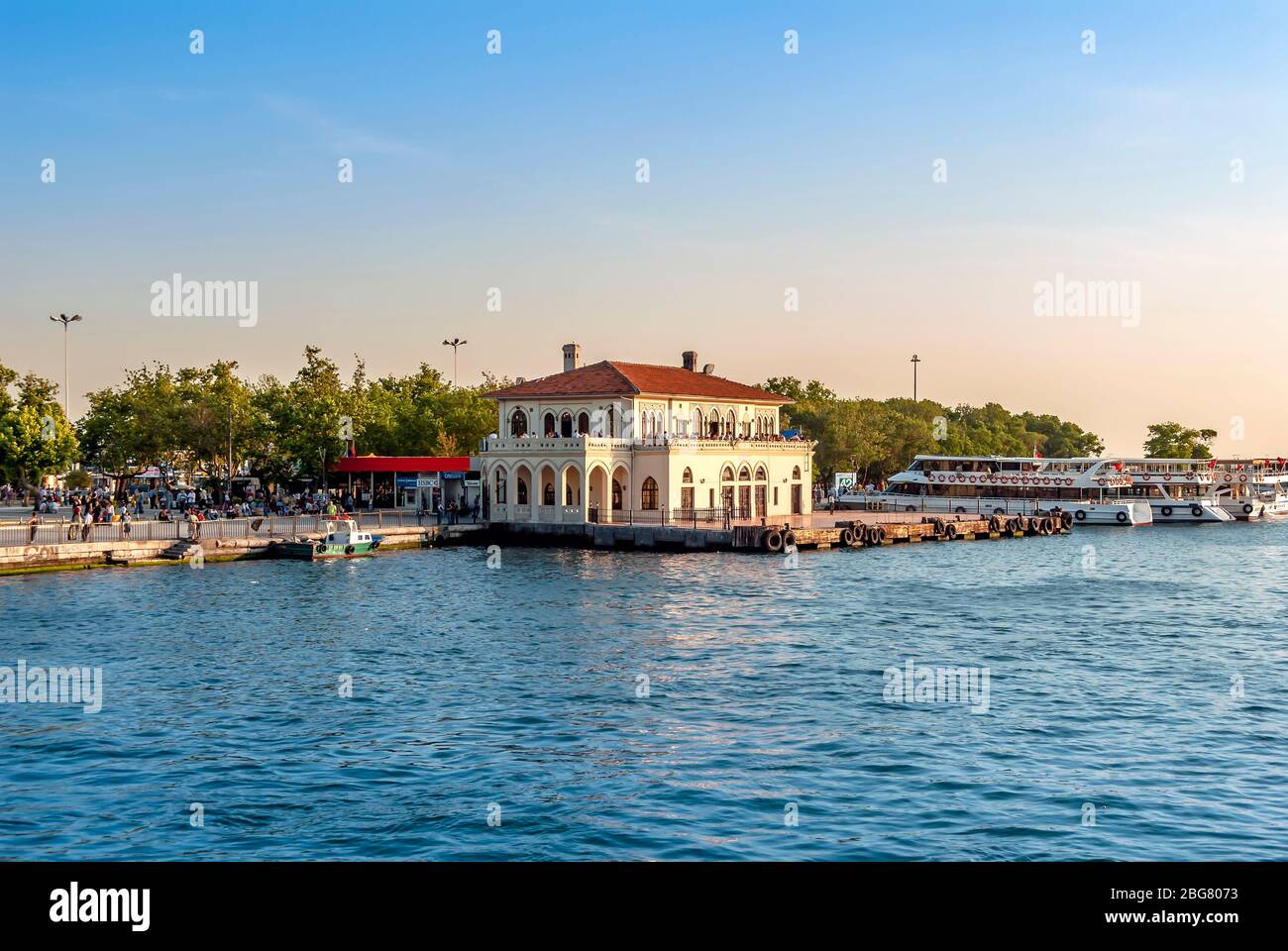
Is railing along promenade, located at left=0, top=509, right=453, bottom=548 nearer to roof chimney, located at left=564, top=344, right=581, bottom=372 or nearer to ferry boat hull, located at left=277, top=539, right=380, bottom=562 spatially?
ferry boat hull, located at left=277, top=539, right=380, bottom=562

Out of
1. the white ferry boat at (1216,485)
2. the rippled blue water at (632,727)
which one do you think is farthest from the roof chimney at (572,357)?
the white ferry boat at (1216,485)

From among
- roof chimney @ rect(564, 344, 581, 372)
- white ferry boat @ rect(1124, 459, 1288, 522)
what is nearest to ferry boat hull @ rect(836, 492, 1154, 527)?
white ferry boat @ rect(1124, 459, 1288, 522)

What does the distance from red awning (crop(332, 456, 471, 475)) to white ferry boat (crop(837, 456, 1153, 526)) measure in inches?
1436

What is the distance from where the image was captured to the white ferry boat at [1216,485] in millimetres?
102500

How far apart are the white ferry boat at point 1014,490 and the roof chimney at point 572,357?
30.5 meters

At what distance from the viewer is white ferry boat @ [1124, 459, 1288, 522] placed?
102500 mm

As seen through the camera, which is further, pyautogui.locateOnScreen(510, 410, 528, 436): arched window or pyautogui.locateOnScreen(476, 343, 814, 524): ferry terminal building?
pyautogui.locateOnScreen(510, 410, 528, 436): arched window

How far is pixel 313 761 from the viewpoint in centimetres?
2075

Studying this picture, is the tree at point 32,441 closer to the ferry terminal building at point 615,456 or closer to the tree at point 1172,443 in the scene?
the ferry terminal building at point 615,456

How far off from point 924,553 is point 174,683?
48614mm

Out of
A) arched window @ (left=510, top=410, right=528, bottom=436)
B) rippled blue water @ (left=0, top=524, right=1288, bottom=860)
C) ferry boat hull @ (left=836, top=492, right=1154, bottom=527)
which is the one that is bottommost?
rippled blue water @ (left=0, top=524, right=1288, bottom=860)

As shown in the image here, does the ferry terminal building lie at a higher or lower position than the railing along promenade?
higher
